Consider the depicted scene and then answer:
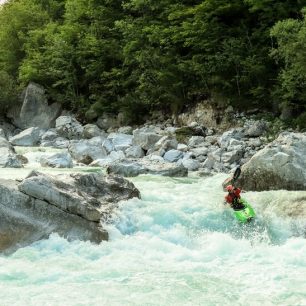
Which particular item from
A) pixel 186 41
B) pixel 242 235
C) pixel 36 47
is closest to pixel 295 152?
pixel 242 235

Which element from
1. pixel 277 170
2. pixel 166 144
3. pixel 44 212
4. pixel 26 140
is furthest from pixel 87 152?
pixel 44 212

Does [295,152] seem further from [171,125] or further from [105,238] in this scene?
[171,125]

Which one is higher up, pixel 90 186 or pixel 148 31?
pixel 148 31

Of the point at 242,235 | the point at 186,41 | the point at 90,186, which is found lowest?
the point at 242,235

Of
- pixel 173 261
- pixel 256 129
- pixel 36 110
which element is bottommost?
pixel 173 261

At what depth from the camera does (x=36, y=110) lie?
31297mm

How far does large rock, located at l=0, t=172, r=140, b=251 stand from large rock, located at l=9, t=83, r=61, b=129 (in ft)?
71.1

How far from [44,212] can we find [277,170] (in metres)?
6.24

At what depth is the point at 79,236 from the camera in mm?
8805

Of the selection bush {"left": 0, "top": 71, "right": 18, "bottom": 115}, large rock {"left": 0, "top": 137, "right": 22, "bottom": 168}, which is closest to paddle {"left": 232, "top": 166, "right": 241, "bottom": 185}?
large rock {"left": 0, "top": 137, "right": 22, "bottom": 168}

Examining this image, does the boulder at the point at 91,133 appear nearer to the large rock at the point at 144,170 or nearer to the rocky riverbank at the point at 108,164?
the rocky riverbank at the point at 108,164

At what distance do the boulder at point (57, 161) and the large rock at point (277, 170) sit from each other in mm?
7012

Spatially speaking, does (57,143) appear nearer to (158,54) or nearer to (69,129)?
(69,129)

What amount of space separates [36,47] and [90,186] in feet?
84.8
